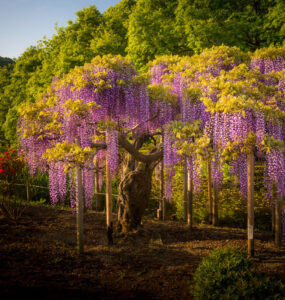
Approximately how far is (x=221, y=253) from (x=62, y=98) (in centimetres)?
443

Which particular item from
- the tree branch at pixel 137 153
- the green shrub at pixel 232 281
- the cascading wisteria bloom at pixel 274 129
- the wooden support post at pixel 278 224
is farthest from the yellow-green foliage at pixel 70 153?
the wooden support post at pixel 278 224

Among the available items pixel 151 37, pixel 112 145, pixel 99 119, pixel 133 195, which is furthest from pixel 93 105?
pixel 151 37

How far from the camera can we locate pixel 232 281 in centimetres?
335

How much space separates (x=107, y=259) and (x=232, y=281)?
9.19 feet

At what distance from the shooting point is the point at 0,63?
92.0 ft

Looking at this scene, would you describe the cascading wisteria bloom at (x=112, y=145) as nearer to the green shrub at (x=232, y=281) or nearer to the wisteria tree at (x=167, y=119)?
the wisteria tree at (x=167, y=119)

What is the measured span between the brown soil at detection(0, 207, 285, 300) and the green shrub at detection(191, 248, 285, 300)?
731 mm

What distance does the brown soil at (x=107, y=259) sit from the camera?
4203 millimetres

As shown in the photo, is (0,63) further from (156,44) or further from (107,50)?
(156,44)

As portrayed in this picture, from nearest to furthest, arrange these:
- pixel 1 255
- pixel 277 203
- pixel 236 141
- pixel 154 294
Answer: pixel 154 294
pixel 236 141
pixel 1 255
pixel 277 203

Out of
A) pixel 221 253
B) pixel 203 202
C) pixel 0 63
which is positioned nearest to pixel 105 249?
pixel 221 253

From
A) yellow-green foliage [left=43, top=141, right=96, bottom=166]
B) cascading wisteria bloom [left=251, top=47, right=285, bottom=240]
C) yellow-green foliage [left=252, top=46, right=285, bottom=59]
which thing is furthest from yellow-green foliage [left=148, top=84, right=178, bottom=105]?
yellow-green foliage [left=252, top=46, right=285, bottom=59]

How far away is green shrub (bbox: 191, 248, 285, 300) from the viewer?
125 inches

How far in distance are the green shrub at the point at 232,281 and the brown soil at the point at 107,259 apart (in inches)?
28.8
